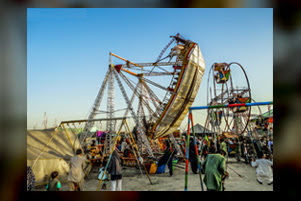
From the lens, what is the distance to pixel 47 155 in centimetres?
905

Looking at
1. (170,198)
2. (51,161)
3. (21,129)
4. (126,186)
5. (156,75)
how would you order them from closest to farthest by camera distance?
(21,129) < (170,198) < (126,186) < (51,161) < (156,75)

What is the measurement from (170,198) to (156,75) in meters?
11.0

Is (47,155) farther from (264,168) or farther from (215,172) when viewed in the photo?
(264,168)

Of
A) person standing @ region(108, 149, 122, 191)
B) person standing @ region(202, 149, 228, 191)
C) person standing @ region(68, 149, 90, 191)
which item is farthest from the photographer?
person standing @ region(108, 149, 122, 191)

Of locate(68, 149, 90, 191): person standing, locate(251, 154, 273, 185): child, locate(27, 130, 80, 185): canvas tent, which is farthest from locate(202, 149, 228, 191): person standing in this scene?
locate(27, 130, 80, 185): canvas tent

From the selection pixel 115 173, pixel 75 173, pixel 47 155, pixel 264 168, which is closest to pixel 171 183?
pixel 115 173

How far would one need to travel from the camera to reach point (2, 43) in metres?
3.15

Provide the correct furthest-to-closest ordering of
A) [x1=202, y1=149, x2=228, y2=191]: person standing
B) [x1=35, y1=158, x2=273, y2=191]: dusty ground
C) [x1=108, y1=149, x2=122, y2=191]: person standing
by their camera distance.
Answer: [x1=35, y1=158, x2=273, y2=191]: dusty ground, [x1=108, y1=149, x2=122, y2=191]: person standing, [x1=202, y1=149, x2=228, y2=191]: person standing

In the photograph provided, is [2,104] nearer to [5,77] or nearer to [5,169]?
[5,77]

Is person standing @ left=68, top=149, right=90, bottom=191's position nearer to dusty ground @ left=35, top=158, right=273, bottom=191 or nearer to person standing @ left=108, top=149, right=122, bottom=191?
person standing @ left=108, top=149, right=122, bottom=191

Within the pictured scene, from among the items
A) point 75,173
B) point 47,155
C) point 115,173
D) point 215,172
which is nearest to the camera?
point 215,172

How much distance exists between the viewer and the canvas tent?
27.6 ft

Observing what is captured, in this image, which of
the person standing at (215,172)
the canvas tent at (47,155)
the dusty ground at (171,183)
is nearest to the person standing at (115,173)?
the dusty ground at (171,183)
